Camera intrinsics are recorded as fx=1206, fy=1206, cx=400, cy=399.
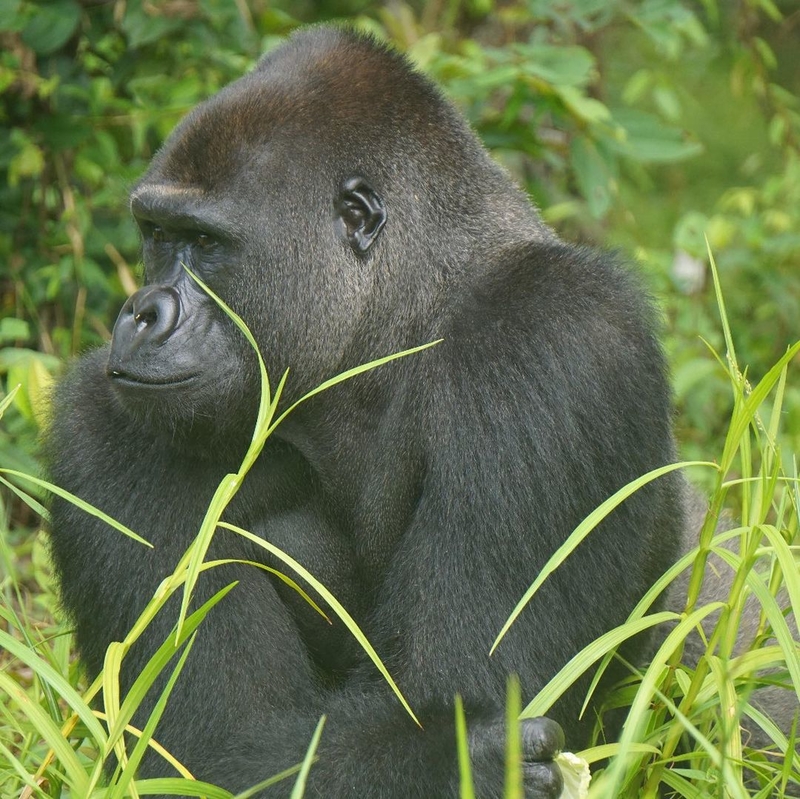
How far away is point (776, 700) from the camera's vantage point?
3.32 m

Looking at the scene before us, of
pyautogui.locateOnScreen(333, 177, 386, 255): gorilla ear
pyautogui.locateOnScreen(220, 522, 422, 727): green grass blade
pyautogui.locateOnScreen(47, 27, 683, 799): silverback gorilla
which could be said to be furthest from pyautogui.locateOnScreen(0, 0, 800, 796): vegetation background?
pyautogui.locateOnScreen(220, 522, 422, 727): green grass blade

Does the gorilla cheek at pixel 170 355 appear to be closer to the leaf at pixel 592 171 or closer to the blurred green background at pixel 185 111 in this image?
the blurred green background at pixel 185 111

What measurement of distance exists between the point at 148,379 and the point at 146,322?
0.13 meters

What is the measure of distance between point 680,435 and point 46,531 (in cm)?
311

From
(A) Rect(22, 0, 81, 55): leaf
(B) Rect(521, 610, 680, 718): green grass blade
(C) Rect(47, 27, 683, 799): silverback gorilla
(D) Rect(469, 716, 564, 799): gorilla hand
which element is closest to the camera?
(B) Rect(521, 610, 680, 718): green grass blade

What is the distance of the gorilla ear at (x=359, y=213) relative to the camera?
9.05 feet

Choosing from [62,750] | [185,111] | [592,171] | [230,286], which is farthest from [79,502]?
[592,171]

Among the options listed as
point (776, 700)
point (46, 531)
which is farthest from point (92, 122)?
point (776, 700)

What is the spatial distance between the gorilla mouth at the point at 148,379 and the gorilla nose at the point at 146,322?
0.04 m

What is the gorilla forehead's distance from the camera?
108 inches

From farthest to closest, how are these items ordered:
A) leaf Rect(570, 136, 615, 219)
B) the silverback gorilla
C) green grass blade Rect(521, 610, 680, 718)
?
leaf Rect(570, 136, 615, 219) < the silverback gorilla < green grass blade Rect(521, 610, 680, 718)

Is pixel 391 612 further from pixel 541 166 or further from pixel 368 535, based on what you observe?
pixel 541 166

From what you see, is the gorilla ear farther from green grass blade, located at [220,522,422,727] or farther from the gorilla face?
green grass blade, located at [220,522,422,727]

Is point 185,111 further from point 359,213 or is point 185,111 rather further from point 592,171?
point 359,213
